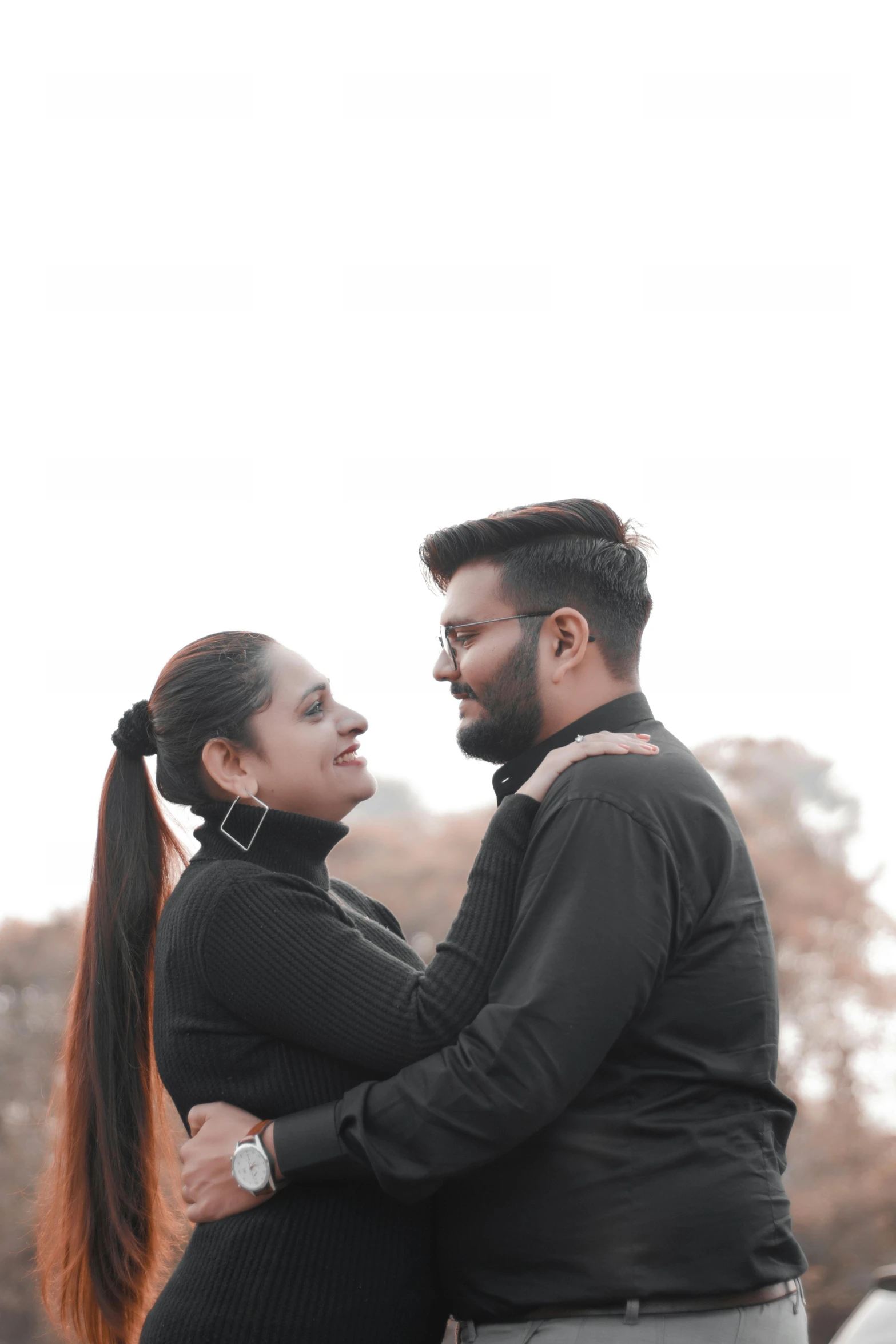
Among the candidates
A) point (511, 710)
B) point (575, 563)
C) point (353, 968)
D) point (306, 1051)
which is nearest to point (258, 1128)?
point (306, 1051)

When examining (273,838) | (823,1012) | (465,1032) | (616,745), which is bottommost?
(823,1012)

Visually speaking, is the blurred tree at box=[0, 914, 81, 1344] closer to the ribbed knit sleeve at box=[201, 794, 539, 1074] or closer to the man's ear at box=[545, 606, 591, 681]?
the ribbed knit sleeve at box=[201, 794, 539, 1074]

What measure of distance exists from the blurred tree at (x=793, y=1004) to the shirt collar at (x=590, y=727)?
35.0ft

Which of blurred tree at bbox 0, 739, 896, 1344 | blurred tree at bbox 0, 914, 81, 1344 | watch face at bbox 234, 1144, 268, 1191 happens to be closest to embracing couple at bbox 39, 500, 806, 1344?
watch face at bbox 234, 1144, 268, 1191

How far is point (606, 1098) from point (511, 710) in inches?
33.3

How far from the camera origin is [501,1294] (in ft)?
7.48

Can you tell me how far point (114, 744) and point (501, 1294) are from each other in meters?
1.53

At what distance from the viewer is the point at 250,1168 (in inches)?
94.3

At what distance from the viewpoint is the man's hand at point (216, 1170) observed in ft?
8.01

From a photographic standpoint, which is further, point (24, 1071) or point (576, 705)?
point (24, 1071)

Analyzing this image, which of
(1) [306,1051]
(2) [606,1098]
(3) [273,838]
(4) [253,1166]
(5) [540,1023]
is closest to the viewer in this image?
(5) [540,1023]

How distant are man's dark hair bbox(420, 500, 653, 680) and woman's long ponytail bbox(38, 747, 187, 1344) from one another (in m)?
1.01

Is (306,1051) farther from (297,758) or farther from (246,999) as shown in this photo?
(297,758)

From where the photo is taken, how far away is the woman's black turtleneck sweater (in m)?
2.41
